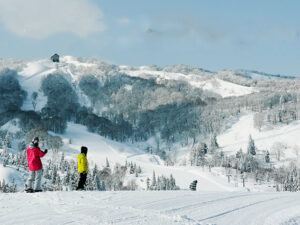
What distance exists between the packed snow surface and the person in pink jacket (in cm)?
259

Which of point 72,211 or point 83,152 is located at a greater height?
point 83,152

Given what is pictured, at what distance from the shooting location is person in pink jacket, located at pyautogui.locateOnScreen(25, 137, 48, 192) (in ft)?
45.5

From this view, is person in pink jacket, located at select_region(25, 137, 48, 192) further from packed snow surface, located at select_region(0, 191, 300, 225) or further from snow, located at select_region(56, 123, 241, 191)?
snow, located at select_region(56, 123, 241, 191)

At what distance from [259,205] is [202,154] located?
16388 centimetres

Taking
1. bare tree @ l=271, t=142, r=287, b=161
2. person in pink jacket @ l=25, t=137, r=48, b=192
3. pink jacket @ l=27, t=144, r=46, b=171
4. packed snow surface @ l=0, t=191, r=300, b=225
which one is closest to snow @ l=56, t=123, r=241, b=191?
bare tree @ l=271, t=142, r=287, b=161

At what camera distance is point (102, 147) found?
7421 inches

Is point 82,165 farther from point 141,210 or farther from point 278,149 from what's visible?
point 278,149

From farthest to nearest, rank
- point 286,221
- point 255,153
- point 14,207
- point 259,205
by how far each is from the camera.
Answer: point 255,153, point 259,205, point 14,207, point 286,221

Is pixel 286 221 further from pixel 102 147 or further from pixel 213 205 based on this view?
pixel 102 147

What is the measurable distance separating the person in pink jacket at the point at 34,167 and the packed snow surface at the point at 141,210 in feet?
8.51

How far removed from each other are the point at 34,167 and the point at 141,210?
7.39 metres

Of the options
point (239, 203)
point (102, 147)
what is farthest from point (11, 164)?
point (239, 203)

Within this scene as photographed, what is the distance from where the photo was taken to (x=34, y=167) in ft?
45.7

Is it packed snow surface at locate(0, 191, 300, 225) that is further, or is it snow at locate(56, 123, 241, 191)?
snow at locate(56, 123, 241, 191)
